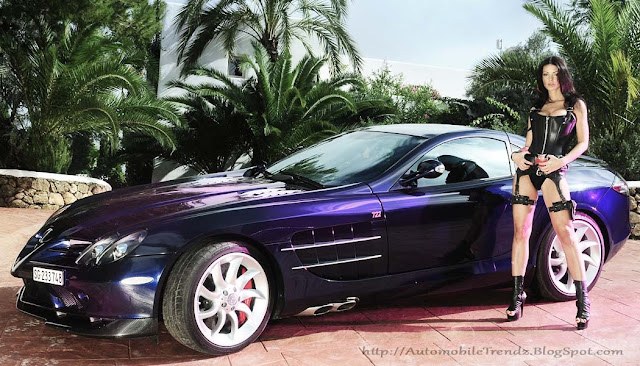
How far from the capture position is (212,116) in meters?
16.9

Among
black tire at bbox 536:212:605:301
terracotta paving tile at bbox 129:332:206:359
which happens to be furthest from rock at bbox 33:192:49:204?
black tire at bbox 536:212:605:301

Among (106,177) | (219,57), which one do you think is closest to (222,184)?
(219,57)

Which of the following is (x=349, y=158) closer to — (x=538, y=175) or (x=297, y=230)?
(x=297, y=230)

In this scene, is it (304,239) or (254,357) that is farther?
(304,239)

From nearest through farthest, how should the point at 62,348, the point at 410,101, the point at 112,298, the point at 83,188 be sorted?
the point at 112,298, the point at 62,348, the point at 83,188, the point at 410,101

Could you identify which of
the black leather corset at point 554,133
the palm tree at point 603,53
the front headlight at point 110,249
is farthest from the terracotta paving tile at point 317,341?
the palm tree at point 603,53

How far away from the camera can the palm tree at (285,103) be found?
15336mm

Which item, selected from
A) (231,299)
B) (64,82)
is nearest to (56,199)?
(64,82)

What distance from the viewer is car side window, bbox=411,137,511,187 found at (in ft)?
15.2

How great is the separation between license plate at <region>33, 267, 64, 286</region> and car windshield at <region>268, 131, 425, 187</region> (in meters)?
1.74

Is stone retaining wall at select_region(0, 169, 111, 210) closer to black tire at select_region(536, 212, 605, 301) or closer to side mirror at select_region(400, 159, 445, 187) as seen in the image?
side mirror at select_region(400, 159, 445, 187)

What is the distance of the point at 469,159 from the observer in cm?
480

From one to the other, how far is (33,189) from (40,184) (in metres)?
0.16

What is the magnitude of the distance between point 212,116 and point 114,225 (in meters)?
13.4
